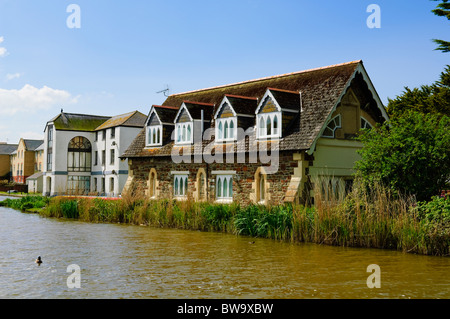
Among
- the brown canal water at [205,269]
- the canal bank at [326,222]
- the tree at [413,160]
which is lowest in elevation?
the brown canal water at [205,269]

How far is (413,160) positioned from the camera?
16.8 metres

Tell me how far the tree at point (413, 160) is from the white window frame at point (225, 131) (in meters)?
8.01

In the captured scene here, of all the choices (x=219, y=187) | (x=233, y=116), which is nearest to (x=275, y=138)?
(x=233, y=116)

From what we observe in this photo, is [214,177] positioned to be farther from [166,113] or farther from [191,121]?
[166,113]

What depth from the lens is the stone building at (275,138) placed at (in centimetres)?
2139

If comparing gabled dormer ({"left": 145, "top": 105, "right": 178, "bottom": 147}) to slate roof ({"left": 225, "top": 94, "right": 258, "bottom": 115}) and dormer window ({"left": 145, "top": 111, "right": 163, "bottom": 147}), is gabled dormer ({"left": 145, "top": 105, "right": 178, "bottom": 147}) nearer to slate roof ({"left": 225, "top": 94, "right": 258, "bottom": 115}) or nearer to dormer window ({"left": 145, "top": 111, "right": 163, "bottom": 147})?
dormer window ({"left": 145, "top": 111, "right": 163, "bottom": 147})

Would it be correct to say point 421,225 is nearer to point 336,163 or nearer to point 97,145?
point 336,163

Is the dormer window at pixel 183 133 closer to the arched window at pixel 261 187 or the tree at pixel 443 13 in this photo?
→ the arched window at pixel 261 187

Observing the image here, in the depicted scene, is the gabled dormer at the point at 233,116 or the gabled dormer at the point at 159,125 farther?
the gabled dormer at the point at 159,125

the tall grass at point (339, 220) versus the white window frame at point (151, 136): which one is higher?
the white window frame at point (151, 136)

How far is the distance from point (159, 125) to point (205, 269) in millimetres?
17844

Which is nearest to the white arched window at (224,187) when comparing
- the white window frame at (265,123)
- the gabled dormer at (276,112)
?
the white window frame at (265,123)
